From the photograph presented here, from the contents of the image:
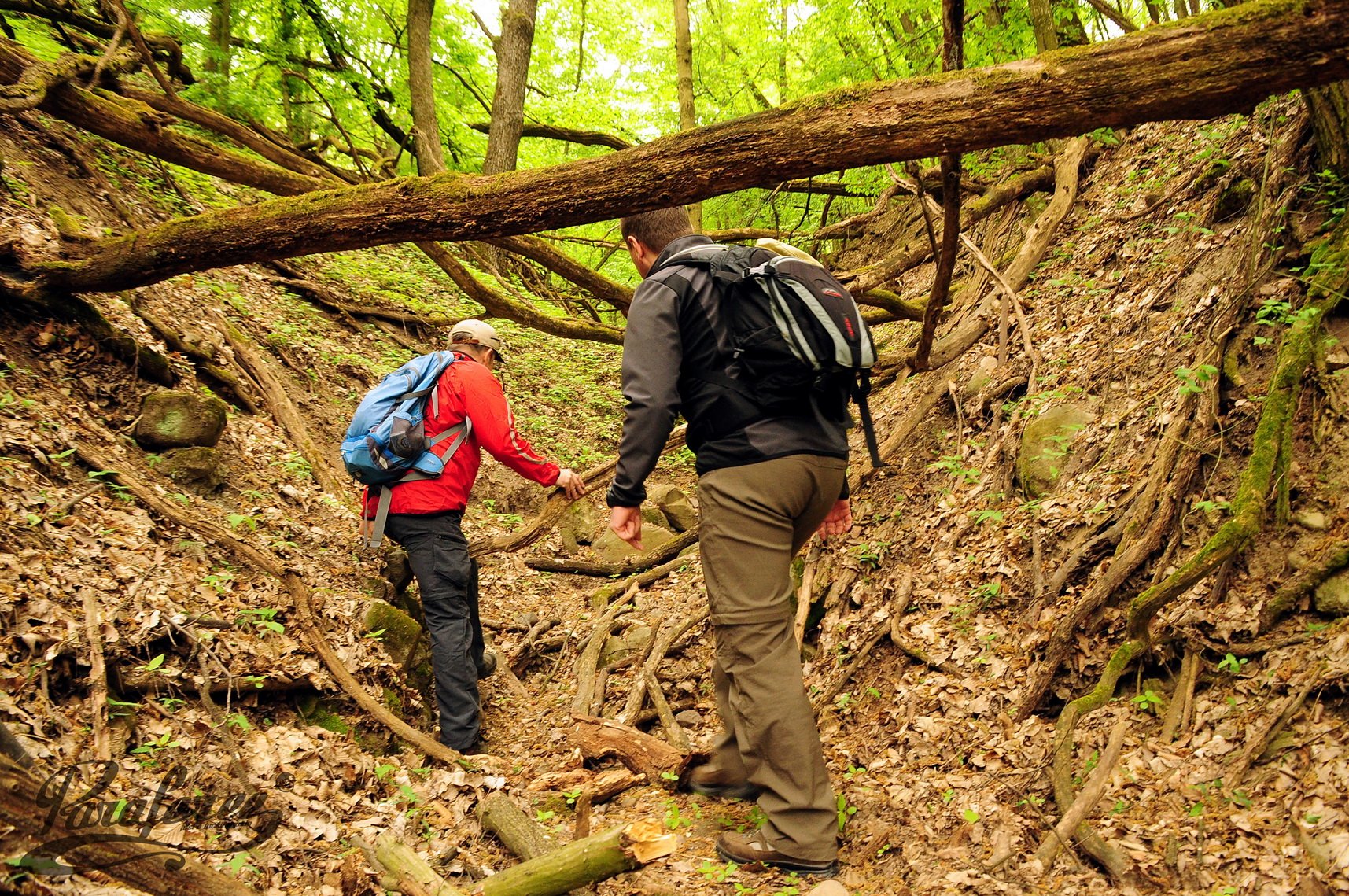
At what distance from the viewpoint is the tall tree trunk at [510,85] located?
12484mm

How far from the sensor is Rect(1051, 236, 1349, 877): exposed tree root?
10.7 ft

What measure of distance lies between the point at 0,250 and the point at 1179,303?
7.91 metres

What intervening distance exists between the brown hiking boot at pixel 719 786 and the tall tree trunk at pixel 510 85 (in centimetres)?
1066

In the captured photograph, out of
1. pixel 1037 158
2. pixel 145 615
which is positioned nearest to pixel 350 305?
pixel 145 615

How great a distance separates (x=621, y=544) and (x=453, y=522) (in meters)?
3.31

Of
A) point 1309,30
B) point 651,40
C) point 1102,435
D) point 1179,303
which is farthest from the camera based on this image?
point 651,40

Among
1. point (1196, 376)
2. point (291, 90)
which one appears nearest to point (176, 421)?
point (1196, 376)

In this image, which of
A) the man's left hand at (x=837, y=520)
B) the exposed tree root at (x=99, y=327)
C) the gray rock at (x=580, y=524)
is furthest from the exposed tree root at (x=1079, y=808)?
the exposed tree root at (x=99, y=327)

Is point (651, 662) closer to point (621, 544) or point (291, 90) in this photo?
point (621, 544)

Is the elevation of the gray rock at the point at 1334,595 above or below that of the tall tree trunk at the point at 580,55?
below

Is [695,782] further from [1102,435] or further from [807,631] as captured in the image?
[1102,435]

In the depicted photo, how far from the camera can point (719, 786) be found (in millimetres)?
3941

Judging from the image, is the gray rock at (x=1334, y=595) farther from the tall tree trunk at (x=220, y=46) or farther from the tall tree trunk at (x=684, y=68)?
the tall tree trunk at (x=220, y=46)

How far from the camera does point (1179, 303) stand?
202 inches
